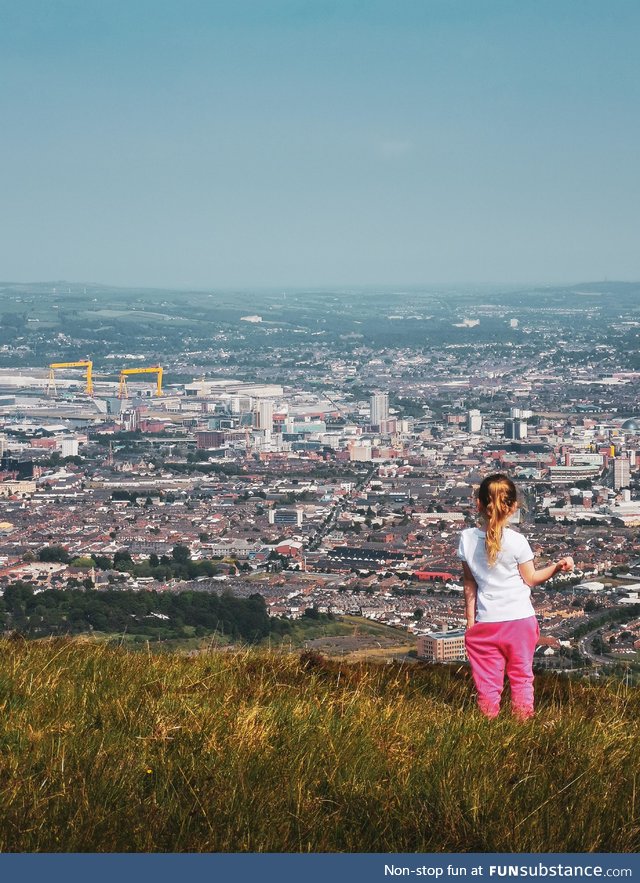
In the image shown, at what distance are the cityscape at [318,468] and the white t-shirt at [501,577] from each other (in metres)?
0.63

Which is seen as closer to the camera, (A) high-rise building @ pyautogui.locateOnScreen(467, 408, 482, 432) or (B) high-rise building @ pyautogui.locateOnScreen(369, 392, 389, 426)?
(A) high-rise building @ pyautogui.locateOnScreen(467, 408, 482, 432)

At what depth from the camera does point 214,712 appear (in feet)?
8.63

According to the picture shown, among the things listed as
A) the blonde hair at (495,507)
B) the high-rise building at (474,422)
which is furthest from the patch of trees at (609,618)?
the high-rise building at (474,422)

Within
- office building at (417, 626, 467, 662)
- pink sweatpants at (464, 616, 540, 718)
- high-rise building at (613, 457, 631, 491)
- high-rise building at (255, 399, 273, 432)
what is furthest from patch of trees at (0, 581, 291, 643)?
high-rise building at (255, 399, 273, 432)

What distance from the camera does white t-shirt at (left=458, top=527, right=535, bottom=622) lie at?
2941 millimetres

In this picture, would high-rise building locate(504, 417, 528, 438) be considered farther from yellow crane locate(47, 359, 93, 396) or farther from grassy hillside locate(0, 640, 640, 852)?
grassy hillside locate(0, 640, 640, 852)

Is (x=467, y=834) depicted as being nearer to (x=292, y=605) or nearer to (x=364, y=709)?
(x=364, y=709)

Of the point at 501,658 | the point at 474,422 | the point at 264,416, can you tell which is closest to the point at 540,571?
the point at 501,658

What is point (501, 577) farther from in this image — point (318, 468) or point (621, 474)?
point (318, 468)

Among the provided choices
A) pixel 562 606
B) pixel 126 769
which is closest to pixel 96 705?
pixel 126 769

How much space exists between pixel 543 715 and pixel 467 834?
96cm

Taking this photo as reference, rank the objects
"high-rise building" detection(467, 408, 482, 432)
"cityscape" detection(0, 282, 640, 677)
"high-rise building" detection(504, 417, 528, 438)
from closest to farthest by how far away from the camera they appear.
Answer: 1. "cityscape" detection(0, 282, 640, 677)
2. "high-rise building" detection(504, 417, 528, 438)
3. "high-rise building" detection(467, 408, 482, 432)

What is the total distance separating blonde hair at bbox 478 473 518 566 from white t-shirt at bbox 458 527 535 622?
0.09 feet

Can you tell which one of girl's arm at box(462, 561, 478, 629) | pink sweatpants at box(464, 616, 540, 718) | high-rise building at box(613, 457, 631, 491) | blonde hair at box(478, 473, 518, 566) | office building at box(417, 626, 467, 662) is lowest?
high-rise building at box(613, 457, 631, 491)
